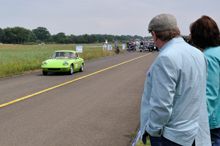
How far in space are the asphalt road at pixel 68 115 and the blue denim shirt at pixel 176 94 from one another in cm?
319

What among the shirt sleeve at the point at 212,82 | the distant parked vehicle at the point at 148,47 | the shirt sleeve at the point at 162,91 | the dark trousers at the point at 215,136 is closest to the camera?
the shirt sleeve at the point at 162,91

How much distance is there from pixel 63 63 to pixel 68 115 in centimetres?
933

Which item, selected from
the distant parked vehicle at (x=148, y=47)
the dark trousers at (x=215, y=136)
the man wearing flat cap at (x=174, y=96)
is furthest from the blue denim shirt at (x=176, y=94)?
the distant parked vehicle at (x=148, y=47)

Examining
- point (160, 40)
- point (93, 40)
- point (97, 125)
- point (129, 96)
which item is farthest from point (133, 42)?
point (93, 40)

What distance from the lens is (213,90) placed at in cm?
292

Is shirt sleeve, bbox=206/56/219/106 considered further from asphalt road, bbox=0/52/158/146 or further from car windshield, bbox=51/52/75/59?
car windshield, bbox=51/52/75/59

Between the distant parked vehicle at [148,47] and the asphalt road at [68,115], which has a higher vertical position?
the asphalt road at [68,115]

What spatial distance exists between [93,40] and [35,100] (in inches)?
6976

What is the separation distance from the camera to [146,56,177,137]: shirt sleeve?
2.33m

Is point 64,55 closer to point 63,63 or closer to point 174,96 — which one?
point 63,63

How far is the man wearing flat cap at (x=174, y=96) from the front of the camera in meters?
2.34

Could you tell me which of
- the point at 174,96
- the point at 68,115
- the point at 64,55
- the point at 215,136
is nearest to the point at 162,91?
the point at 174,96

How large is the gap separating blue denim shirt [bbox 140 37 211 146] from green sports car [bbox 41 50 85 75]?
1421 centimetres

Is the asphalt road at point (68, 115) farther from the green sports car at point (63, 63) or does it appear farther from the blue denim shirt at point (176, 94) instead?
the green sports car at point (63, 63)
